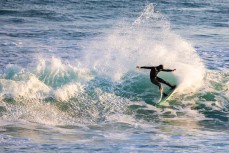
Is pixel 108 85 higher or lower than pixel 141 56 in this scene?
lower

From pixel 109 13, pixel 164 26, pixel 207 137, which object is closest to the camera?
pixel 207 137

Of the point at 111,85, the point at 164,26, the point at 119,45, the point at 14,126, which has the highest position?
the point at 164,26

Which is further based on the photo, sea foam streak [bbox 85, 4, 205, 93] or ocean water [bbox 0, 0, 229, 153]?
sea foam streak [bbox 85, 4, 205, 93]

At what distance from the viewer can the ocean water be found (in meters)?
15.3

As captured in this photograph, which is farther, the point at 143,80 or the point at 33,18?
the point at 33,18

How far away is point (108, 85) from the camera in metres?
21.3

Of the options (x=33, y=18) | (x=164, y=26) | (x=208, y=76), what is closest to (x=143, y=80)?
(x=208, y=76)

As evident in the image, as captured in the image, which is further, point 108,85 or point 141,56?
point 141,56

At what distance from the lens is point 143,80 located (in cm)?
2158

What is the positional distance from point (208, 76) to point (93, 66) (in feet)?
15.0

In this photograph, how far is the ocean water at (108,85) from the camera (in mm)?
15328

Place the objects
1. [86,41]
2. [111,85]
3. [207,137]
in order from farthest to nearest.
Answer: [86,41]
[111,85]
[207,137]

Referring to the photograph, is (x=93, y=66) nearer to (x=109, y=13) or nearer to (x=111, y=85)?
(x=111, y=85)

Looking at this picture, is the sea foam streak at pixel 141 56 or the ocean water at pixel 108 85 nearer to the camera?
the ocean water at pixel 108 85
